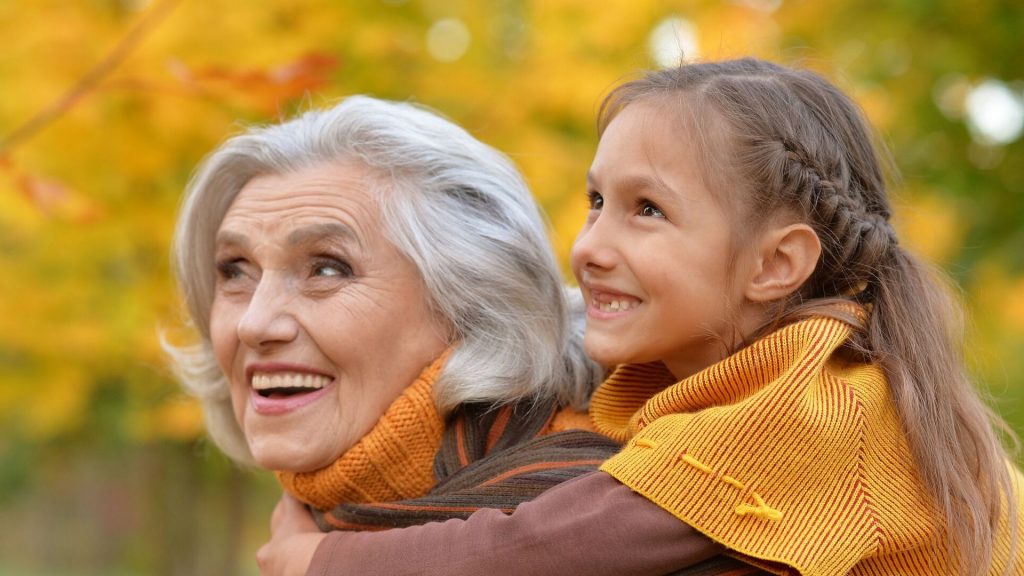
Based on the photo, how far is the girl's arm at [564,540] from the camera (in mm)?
2230

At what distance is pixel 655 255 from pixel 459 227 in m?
0.72

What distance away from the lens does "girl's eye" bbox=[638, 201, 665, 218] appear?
246cm

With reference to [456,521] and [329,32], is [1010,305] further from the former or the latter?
[456,521]

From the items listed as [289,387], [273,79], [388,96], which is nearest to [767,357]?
[289,387]

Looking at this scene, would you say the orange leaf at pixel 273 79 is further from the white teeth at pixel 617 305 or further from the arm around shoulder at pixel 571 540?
the arm around shoulder at pixel 571 540

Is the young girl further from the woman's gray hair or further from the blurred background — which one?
the blurred background

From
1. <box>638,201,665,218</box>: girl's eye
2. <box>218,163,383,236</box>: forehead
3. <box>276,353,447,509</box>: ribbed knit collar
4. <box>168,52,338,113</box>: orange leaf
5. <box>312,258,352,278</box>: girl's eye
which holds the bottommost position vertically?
<box>276,353,447,509</box>: ribbed knit collar

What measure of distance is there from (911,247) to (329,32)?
145 inches

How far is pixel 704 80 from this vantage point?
2.53 m

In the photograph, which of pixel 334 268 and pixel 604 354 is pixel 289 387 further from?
pixel 604 354

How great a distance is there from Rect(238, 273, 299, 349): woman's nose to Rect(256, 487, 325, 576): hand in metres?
0.48

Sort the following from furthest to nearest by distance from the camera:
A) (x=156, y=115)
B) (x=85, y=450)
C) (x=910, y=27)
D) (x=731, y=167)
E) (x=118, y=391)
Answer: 1. (x=85, y=450)
2. (x=118, y=391)
3. (x=910, y=27)
4. (x=156, y=115)
5. (x=731, y=167)

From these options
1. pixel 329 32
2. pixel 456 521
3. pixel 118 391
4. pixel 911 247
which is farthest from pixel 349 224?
pixel 118 391

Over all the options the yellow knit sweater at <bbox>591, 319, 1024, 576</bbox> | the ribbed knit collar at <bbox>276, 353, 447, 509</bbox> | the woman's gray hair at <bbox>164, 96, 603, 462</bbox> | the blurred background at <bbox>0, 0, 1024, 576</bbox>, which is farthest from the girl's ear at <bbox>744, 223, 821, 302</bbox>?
the blurred background at <bbox>0, 0, 1024, 576</bbox>
